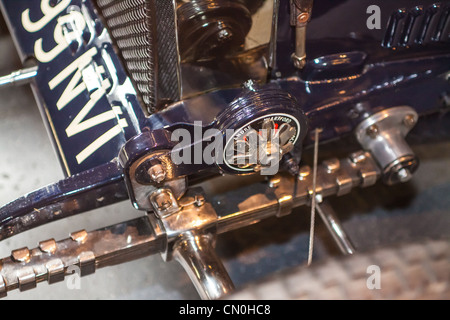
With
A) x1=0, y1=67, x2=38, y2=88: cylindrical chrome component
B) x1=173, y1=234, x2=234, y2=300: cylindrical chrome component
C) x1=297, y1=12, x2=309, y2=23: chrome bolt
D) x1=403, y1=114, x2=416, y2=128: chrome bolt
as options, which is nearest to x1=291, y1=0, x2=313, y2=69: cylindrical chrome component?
x1=297, y1=12, x2=309, y2=23: chrome bolt

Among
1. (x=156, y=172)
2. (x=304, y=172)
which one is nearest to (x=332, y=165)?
(x=304, y=172)

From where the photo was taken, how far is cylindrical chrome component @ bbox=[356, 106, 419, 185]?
1.47 metres

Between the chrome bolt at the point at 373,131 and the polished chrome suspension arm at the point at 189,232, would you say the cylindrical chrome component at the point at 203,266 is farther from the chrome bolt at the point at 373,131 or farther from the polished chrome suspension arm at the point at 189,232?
the chrome bolt at the point at 373,131

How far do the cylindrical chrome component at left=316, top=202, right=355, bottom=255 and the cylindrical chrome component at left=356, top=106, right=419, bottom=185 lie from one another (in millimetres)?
149

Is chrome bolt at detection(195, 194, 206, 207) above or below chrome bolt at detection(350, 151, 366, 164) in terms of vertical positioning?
below

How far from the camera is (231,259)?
62.7 inches

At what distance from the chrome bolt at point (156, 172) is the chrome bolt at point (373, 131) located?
489 mm

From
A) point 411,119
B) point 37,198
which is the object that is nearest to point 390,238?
point 411,119

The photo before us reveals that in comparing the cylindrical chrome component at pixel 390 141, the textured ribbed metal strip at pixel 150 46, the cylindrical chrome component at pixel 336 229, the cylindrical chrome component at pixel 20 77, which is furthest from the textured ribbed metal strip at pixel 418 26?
the cylindrical chrome component at pixel 20 77

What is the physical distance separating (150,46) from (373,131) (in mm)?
541

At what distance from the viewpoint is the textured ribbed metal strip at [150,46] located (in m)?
1.23

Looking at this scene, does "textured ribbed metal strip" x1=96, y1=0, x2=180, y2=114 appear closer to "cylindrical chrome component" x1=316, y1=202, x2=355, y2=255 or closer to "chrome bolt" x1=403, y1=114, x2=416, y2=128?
"cylindrical chrome component" x1=316, y1=202, x2=355, y2=255

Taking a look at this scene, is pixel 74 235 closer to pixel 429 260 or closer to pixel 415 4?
pixel 429 260

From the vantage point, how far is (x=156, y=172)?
1269 millimetres
